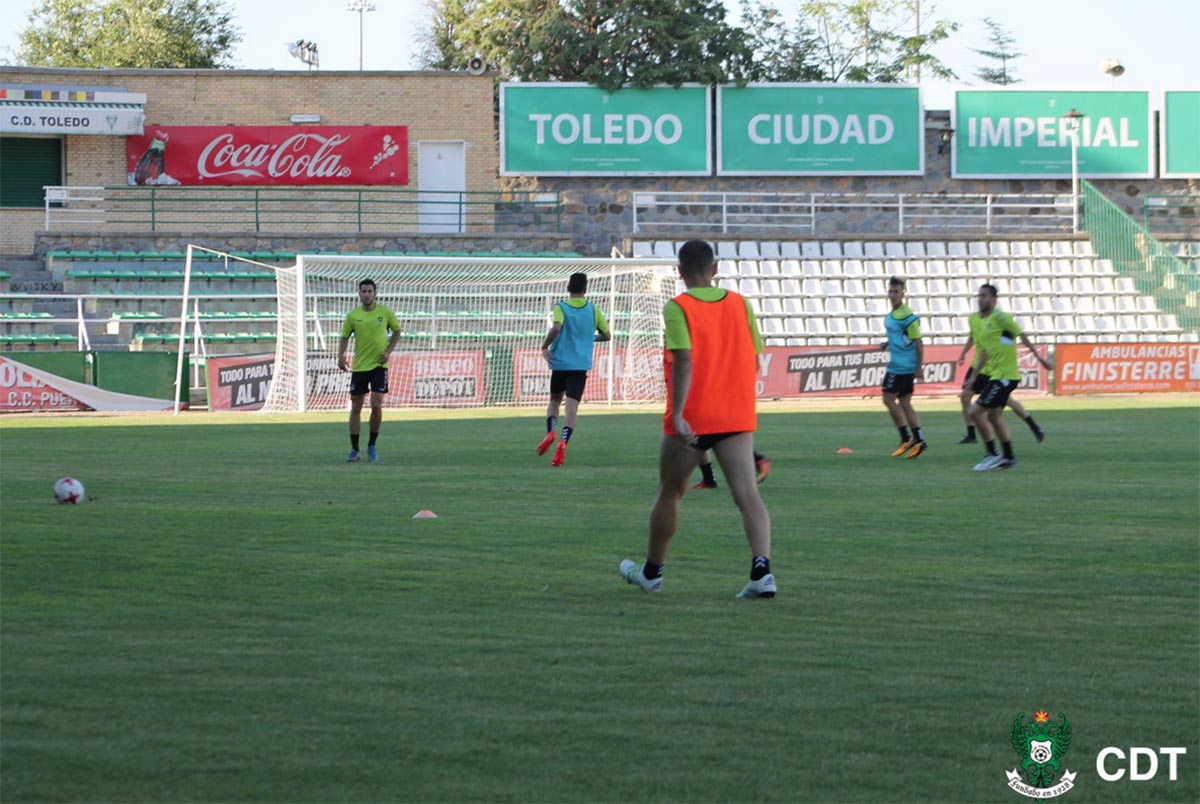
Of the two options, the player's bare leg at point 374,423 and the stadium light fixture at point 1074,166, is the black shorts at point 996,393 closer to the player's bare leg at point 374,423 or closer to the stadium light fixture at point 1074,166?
the player's bare leg at point 374,423

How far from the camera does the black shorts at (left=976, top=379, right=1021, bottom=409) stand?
631 inches

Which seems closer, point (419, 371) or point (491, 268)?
point (419, 371)

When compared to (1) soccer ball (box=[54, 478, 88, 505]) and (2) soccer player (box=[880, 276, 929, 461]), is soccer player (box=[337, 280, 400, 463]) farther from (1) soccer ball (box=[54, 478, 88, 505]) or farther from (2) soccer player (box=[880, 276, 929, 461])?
(2) soccer player (box=[880, 276, 929, 461])

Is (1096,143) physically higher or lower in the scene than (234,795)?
higher

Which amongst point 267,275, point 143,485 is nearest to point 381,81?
point 267,275

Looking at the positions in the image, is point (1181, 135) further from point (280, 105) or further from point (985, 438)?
point (985, 438)

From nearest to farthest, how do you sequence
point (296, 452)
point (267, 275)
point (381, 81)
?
point (296, 452) → point (267, 275) → point (381, 81)

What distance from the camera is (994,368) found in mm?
16266

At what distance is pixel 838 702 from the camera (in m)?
5.77

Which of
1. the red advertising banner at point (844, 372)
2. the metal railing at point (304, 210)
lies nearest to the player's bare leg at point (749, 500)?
the red advertising banner at point (844, 372)

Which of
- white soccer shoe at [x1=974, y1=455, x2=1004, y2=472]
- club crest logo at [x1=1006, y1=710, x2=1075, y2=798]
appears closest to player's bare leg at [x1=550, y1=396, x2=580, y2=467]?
white soccer shoe at [x1=974, y1=455, x2=1004, y2=472]

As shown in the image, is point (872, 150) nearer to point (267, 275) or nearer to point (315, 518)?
point (267, 275)

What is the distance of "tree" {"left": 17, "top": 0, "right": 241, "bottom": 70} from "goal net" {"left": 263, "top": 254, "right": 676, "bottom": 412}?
34082mm

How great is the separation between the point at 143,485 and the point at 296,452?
451cm
